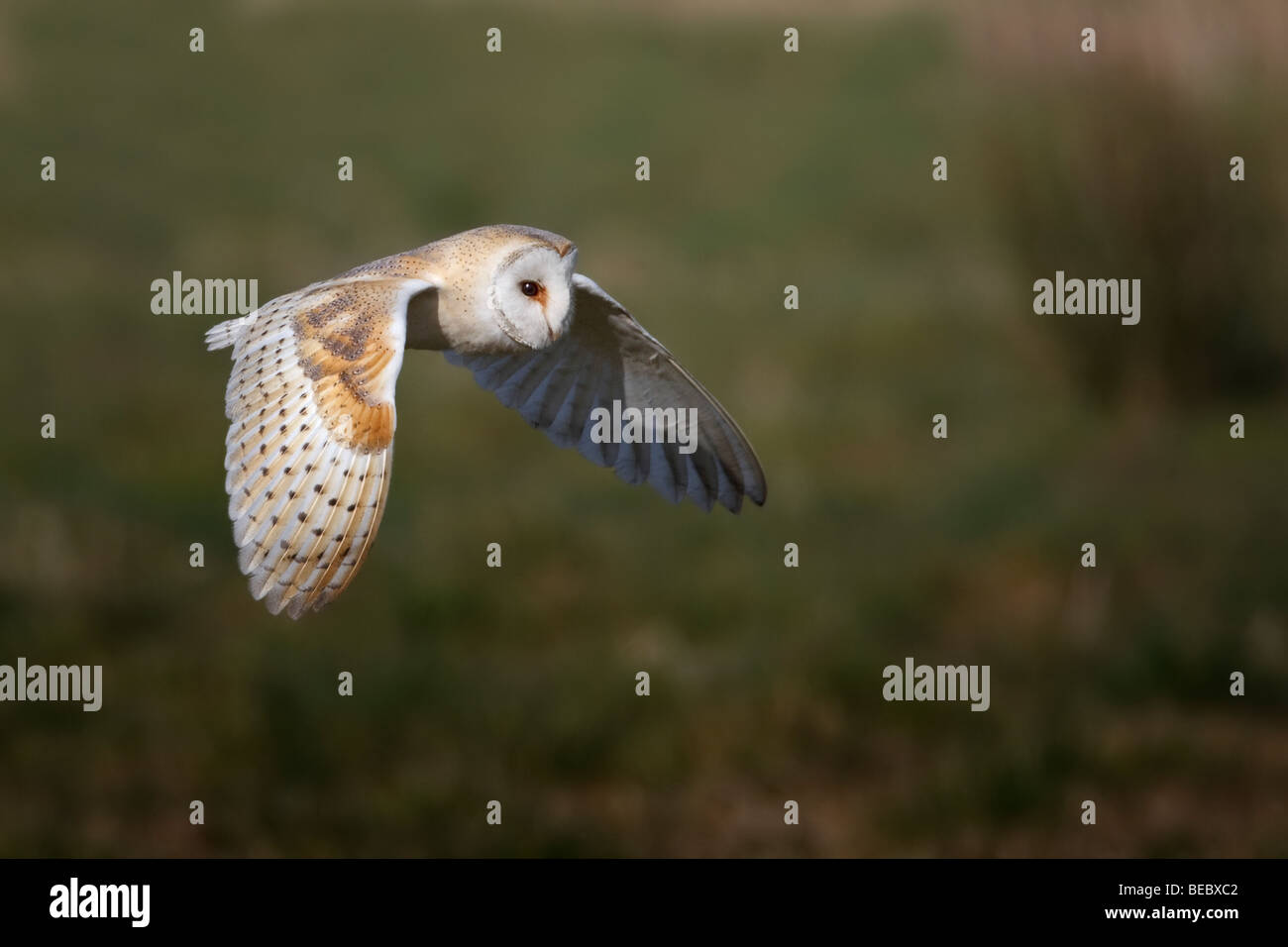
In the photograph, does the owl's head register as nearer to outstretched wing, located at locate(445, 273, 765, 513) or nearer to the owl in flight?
the owl in flight

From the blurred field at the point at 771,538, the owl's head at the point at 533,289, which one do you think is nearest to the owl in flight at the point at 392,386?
the owl's head at the point at 533,289

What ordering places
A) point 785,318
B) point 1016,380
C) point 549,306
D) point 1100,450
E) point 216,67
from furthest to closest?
1. point 216,67
2. point 785,318
3. point 1016,380
4. point 1100,450
5. point 549,306

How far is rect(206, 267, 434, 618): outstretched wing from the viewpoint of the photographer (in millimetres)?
3129

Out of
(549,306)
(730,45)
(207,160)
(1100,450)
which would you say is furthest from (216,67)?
(549,306)

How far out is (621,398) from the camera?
178 inches

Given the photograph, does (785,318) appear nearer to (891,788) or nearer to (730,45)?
(891,788)

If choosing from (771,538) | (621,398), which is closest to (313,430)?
(621,398)

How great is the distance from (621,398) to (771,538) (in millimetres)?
8501

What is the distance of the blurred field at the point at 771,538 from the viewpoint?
1055 centimetres

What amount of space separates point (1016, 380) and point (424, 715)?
655cm

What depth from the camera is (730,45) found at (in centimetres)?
2381

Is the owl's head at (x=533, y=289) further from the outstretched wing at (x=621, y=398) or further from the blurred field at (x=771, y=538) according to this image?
the blurred field at (x=771, y=538)

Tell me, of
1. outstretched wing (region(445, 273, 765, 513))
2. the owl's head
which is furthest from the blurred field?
the owl's head

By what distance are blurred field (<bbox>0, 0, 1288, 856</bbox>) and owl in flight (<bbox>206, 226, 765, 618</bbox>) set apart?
5.66 meters
